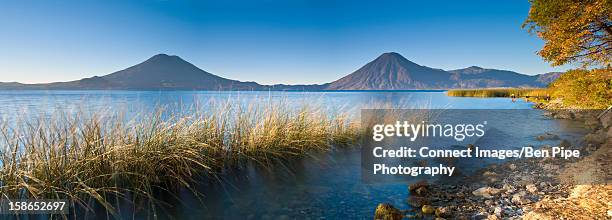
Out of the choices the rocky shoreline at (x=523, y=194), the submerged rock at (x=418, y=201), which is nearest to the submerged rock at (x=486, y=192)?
the rocky shoreline at (x=523, y=194)

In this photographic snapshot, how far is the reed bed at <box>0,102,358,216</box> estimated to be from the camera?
3895 mm

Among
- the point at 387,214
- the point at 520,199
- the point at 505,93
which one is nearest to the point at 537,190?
the point at 520,199

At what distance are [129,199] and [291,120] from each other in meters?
4.75

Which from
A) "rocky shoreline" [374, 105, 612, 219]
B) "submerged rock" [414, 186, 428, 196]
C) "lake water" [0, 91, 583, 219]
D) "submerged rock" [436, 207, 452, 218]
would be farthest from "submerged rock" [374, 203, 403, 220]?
"submerged rock" [414, 186, 428, 196]

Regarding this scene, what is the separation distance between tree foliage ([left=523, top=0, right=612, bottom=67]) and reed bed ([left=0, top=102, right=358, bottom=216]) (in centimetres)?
719

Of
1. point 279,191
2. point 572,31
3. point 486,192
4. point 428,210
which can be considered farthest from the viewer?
→ point 572,31

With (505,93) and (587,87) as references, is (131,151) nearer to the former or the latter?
(587,87)

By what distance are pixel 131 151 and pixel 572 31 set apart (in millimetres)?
10576

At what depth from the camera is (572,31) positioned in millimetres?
7953

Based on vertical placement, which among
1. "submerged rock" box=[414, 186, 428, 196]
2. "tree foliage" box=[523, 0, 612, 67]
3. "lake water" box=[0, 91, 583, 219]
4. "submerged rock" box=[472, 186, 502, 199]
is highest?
"tree foliage" box=[523, 0, 612, 67]

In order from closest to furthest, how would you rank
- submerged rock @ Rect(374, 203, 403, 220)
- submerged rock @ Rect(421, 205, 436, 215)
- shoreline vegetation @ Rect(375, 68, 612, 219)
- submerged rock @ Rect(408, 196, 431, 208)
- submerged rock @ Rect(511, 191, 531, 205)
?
shoreline vegetation @ Rect(375, 68, 612, 219), submerged rock @ Rect(374, 203, 403, 220), submerged rock @ Rect(421, 205, 436, 215), submerged rock @ Rect(511, 191, 531, 205), submerged rock @ Rect(408, 196, 431, 208)

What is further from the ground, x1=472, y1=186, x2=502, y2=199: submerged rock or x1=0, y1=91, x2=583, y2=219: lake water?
x1=472, y1=186, x2=502, y2=199: submerged rock

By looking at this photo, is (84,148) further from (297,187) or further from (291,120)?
(291,120)

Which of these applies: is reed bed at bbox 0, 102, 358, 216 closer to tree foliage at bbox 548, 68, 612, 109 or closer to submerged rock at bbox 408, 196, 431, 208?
submerged rock at bbox 408, 196, 431, 208
